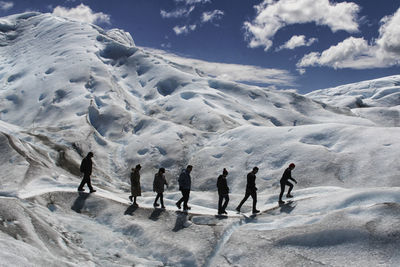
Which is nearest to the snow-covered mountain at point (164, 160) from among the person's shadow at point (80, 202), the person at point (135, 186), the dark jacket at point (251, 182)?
the person's shadow at point (80, 202)

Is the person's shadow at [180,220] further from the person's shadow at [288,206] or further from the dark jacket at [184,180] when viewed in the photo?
the person's shadow at [288,206]

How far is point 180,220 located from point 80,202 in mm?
4901

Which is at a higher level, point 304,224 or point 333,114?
point 333,114

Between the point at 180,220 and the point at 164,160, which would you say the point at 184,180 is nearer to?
the point at 180,220

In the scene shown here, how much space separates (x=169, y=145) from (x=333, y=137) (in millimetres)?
14385

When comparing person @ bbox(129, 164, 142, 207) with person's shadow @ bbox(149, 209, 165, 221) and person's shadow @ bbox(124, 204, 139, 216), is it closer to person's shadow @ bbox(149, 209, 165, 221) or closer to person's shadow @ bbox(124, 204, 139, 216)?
person's shadow @ bbox(124, 204, 139, 216)

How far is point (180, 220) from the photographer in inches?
541

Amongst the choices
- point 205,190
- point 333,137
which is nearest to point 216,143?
point 205,190

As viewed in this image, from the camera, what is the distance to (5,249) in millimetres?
8586

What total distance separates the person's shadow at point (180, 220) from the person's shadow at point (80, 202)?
437cm

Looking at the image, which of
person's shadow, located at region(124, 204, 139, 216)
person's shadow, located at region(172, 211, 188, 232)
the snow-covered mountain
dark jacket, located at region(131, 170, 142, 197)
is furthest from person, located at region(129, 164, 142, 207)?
person's shadow, located at region(172, 211, 188, 232)

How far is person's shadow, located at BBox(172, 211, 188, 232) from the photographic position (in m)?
13.1

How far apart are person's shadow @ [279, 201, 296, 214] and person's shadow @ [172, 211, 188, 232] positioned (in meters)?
4.25

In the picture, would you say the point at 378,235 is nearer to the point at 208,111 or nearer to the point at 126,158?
the point at 126,158
